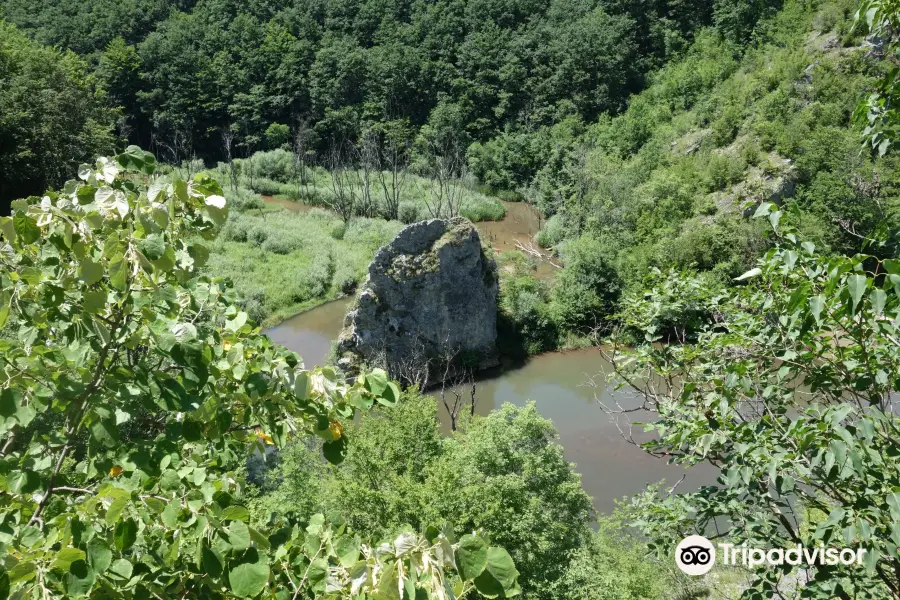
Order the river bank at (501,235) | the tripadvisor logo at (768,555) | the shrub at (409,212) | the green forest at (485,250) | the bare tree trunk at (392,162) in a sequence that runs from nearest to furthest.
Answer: the green forest at (485,250) → the tripadvisor logo at (768,555) → the river bank at (501,235) → the shrub at (409,212) → the bare tree trunk at (392,162)

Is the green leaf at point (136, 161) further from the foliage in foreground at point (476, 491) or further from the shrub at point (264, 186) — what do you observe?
the shrub at point (264, 186)

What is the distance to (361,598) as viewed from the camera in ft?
5.78

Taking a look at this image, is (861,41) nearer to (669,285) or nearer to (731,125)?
Result: (731,125)

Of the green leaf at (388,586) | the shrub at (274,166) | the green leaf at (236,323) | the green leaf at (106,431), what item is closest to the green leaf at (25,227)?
the green leaf at (106,431)

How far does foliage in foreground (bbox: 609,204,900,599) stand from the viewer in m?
2.49

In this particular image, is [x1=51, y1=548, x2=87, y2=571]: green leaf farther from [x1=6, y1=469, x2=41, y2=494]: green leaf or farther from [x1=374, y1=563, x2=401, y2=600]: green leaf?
[x1=374, y1=563, x2=401, y2=600]: green leaf

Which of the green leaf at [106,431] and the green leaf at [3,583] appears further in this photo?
the green leaf at [106,431]

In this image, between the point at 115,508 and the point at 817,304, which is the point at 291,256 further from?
the point at 817,304

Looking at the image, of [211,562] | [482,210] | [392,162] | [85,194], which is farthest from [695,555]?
[392,162]

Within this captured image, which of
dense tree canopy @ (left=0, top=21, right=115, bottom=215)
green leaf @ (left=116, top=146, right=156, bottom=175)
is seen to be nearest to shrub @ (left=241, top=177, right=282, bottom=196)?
dense tree canopy @ (left=0, top=21, right=115, bottom=215)

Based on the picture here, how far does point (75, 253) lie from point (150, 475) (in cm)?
80

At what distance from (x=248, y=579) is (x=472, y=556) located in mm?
753

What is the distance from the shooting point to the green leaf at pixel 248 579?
1.85 metres

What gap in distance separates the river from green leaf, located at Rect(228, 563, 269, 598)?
9.56 meters
